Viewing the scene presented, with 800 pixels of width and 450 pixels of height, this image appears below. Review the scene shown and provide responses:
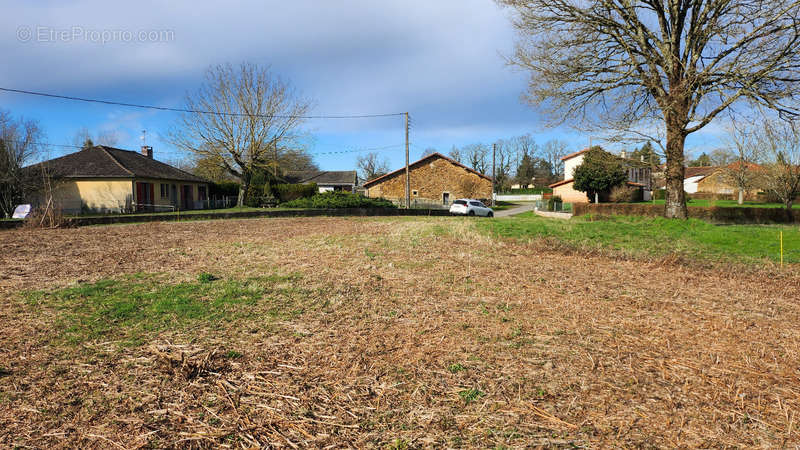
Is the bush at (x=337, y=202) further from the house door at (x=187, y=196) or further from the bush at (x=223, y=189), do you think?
the bush at (x=223, y=189)

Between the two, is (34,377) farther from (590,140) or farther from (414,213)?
(414,213)

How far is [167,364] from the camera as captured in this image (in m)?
3.17

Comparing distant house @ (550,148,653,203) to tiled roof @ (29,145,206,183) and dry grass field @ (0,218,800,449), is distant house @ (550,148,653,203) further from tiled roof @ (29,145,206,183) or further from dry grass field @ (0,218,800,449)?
dry grass field @ (0,218,800,449)

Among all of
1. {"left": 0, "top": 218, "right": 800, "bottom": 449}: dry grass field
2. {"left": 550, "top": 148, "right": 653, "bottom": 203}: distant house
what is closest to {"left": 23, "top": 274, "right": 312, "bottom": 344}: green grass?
{"left": 0, "top": 218, "right": 800, "bottom": 449}: dry grass field

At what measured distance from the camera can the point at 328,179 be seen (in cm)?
6425

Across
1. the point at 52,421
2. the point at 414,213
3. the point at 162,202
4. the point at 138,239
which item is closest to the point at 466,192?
the point at 414,213

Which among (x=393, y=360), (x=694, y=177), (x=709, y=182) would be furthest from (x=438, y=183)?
(x=694, y=177)

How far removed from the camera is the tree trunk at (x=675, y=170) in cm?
1494

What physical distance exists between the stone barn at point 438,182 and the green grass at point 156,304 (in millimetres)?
39881

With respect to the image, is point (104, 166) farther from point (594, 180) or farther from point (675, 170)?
point (594, 180)

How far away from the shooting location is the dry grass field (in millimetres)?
2385

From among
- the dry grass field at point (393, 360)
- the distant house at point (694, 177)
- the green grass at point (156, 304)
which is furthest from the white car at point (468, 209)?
the distant house at point (694, 177)

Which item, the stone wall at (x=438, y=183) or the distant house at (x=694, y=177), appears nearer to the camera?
the stone wall at (x=438, y=183)

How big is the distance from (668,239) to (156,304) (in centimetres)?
1180
